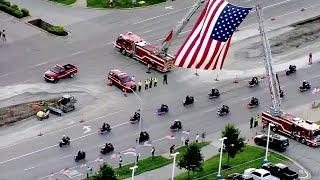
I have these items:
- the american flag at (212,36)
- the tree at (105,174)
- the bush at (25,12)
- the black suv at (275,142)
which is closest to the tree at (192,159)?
the tree at (105,174)

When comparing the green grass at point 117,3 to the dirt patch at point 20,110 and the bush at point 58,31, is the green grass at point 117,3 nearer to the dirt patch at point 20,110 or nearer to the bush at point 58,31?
the bush at point 58,31

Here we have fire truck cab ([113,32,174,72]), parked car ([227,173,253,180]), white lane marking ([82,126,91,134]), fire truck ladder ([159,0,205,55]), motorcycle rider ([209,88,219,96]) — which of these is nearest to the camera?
parked car ([227,173,253,180])

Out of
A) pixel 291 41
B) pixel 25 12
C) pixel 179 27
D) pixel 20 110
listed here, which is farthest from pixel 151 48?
pixel 25 12

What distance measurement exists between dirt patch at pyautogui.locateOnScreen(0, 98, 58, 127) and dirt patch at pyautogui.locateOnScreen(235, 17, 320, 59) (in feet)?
97.1

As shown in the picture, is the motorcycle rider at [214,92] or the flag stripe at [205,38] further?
the motorcycle rider at [214,92]

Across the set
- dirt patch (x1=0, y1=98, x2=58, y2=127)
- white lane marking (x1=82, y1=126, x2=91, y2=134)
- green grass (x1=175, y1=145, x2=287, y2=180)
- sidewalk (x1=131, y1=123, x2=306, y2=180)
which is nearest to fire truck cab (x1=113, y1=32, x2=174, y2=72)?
dirt patch (x1=0, y1=98, x2=58, y2=127)

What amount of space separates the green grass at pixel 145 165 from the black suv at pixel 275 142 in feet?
34.7

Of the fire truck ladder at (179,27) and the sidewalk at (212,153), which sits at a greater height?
the fire truck ladder at (179,27)

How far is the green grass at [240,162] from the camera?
99312 mm

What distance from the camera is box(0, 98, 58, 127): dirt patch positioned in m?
114

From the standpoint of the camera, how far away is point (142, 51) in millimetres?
129500

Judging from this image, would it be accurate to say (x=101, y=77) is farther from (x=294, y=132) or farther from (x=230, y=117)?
(x=294, y=132)

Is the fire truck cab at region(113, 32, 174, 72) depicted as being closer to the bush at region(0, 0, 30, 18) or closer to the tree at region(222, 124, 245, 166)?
the bush at region(0, 0, 30, 18)

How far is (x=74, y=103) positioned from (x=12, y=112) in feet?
24.8
